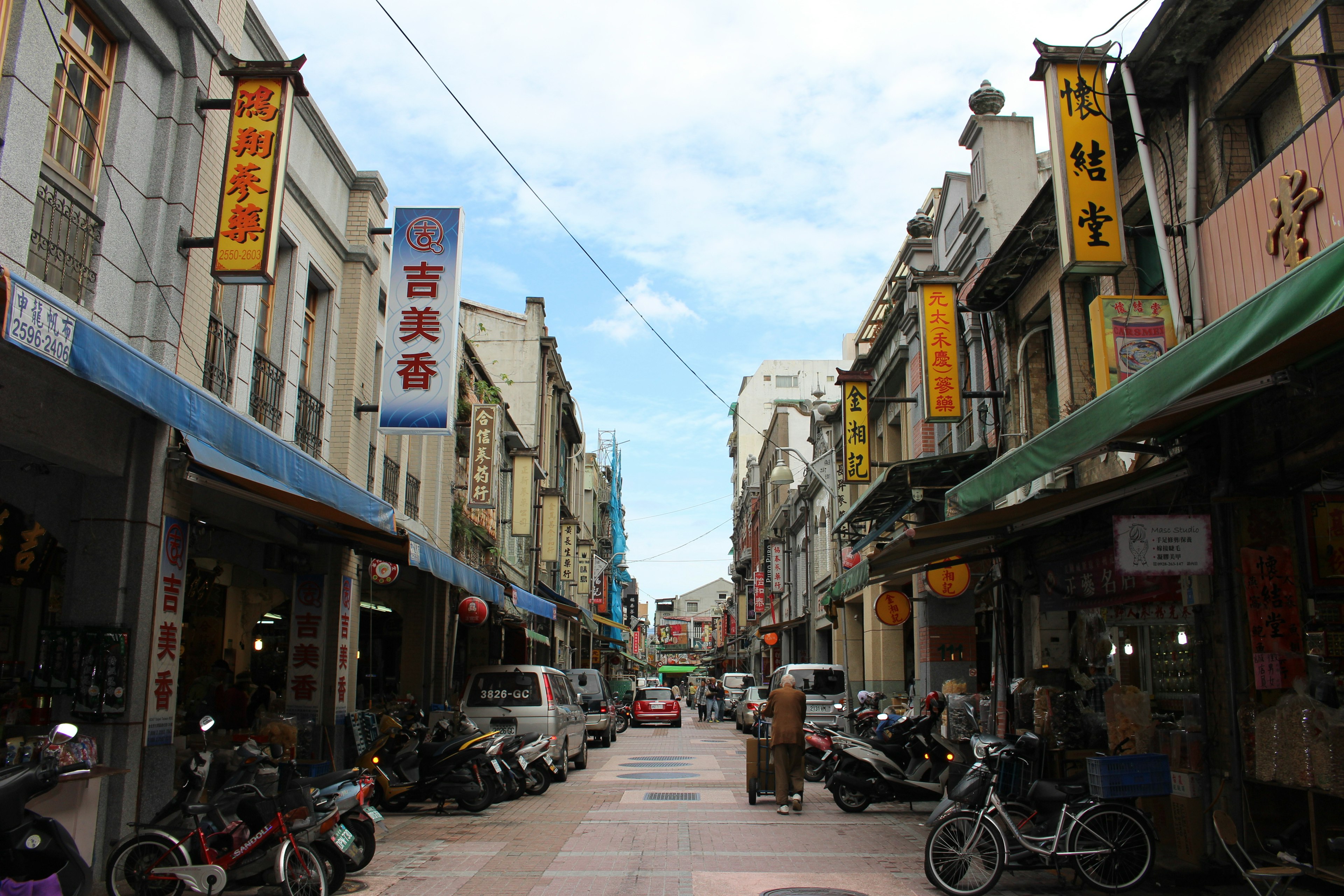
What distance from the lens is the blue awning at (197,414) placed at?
6.25 m

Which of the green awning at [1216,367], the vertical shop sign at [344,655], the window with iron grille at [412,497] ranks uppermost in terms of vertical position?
the window with iron grille at [412,497]

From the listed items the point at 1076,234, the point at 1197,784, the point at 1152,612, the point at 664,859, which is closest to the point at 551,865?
the point at 664,859

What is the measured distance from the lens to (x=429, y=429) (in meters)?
13.6

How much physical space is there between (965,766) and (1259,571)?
3.54 m

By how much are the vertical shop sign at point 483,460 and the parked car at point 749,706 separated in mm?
7937

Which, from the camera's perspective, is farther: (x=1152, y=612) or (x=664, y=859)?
(x=1152, y=612)

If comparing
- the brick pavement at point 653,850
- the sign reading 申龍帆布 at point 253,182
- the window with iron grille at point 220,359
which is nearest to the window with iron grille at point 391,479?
the window with iron grille at point 220,359

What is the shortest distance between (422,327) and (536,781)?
6440mm

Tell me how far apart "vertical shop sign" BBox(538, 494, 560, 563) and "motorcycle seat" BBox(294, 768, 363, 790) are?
26.4m

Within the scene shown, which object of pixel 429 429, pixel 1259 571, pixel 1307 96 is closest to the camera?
pixel 1259 571

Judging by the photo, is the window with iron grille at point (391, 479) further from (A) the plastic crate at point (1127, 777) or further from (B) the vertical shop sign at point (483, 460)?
(A) the plastic crate at point (1127, 777)

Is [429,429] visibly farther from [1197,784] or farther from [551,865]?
[1197,784]

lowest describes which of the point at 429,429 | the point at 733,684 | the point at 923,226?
the point at 733,684

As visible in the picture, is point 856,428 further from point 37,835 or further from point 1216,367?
point 37,835
